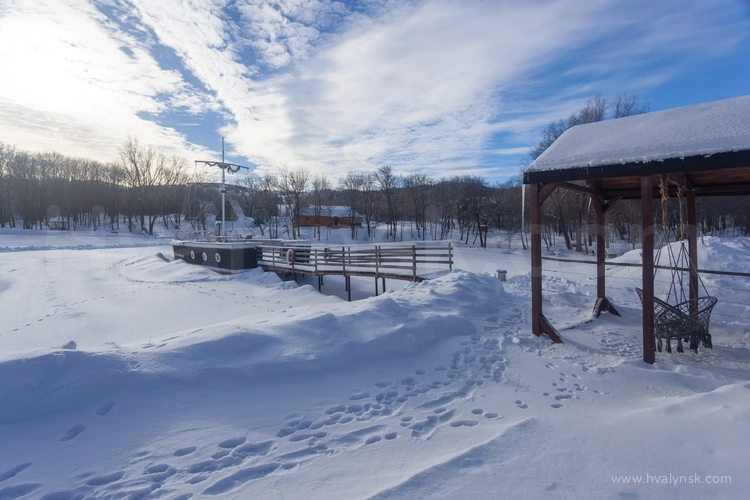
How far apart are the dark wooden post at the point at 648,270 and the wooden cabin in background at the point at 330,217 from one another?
56536 millimetres

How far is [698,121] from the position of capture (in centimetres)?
524

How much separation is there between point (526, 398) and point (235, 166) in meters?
20.7

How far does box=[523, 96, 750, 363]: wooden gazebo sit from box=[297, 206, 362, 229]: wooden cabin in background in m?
55.2

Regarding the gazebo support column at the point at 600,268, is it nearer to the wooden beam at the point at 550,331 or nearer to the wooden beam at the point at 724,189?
the wooden beam at the point at 724,189

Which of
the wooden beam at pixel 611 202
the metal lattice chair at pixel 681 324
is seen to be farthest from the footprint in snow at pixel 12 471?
the wooden beam at pixel 611 202

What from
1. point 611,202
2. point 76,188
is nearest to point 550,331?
point 611,202

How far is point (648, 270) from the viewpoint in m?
5.13

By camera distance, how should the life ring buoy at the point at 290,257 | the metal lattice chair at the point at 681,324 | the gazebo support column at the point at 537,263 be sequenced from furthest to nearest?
the life ring buoy at the point at 290,257, the gazebo support column at the point at 537,263, the metal lattice chair at the point at 681,324

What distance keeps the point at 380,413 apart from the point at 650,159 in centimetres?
453

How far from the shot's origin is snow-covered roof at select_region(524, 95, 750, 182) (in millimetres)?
4602

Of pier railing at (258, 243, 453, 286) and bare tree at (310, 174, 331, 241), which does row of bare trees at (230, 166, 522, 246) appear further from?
pier railing at (258, 243, 453, 286)

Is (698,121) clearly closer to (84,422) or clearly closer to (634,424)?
(634,424)

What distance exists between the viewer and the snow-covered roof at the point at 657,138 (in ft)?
15.1

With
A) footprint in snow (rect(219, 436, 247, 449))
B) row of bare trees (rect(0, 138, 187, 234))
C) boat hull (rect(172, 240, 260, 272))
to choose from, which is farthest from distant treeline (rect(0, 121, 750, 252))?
footprint in snow (rect(219, 436, 247, 449))
